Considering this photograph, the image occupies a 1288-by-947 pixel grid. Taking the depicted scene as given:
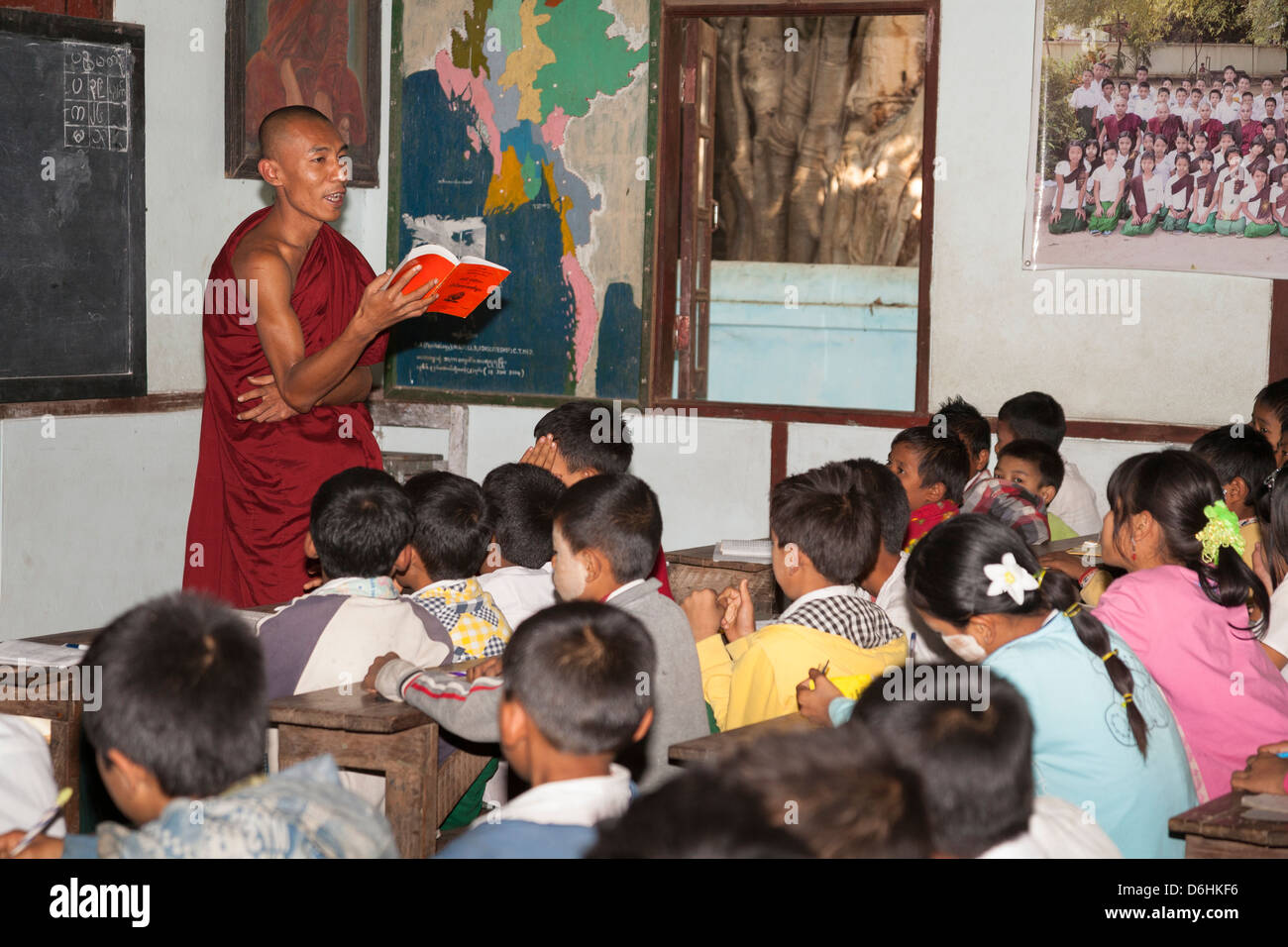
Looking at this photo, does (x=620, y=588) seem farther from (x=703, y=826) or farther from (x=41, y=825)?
(x=703, y=826)

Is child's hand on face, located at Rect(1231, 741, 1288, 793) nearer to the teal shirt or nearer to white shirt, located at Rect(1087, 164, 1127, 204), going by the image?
the teal shirt

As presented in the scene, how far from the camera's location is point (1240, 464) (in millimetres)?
3703

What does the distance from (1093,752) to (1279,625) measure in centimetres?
97

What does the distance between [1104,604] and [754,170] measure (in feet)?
17.4

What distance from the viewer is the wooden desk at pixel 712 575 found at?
4020 millimetres

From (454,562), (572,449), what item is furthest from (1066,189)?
(454,562)

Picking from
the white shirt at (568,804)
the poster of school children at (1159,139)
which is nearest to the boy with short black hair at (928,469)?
the poster of school children at (1159,139)

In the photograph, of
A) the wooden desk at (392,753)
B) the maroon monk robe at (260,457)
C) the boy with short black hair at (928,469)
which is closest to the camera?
the wooden desk at (392,753)

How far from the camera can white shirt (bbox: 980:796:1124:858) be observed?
1463mm

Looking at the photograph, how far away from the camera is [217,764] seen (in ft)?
4.51

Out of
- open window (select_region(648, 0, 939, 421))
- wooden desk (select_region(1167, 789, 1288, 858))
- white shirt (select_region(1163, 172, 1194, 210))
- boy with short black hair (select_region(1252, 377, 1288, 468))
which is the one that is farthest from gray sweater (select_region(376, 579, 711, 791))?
open window (select_region(648, 0, 939, 421))

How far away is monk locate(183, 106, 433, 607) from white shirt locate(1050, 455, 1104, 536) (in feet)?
7.84

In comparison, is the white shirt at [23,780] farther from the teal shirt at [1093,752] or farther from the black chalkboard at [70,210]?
the black chalkboard at [70,210]

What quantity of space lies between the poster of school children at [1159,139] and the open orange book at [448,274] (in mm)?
2497
